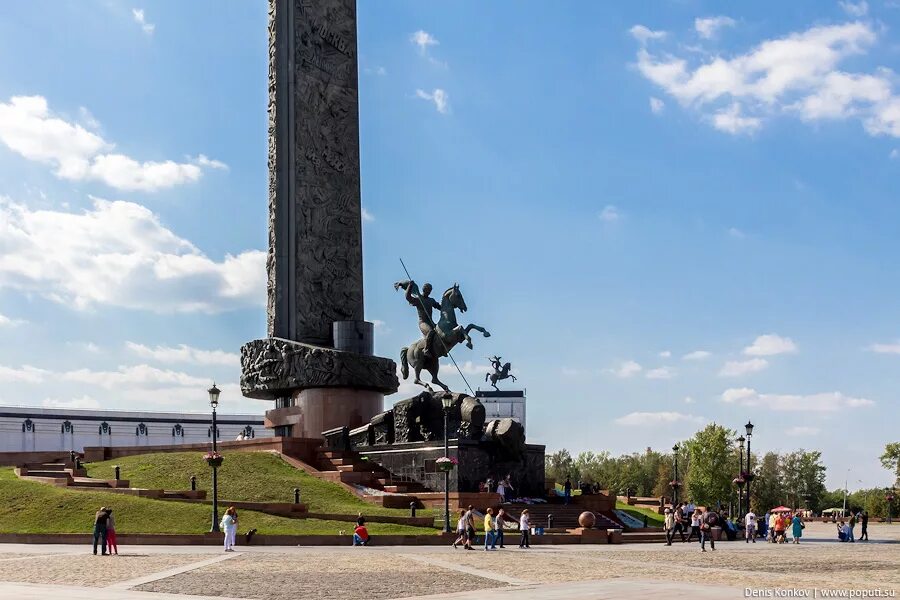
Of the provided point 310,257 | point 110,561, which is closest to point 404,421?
point 310,257

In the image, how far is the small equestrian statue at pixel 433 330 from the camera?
45.8 meters

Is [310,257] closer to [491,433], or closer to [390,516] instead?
[491,433]

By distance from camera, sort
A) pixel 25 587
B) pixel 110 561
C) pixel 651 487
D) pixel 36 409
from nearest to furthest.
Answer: pixel 25 587, pixel 110 561, pixel 36 409, pixel 651 487

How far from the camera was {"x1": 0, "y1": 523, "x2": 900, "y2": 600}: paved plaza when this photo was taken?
15.9 metres

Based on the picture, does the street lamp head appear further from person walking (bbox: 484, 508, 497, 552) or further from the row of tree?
the row of tree

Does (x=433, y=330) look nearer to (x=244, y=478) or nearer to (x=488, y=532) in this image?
(x=244, y=478)

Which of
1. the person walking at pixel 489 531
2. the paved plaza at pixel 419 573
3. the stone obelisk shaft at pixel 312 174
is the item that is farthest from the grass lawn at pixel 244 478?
the stone obelisk shaft at pixel 312 174

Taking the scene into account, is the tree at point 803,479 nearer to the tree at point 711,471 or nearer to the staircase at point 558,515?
the tree at point 711,471

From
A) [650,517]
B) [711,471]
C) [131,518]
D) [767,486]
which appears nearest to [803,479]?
[767,486]

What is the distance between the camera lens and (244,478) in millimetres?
39188

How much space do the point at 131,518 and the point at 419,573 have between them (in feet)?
44.8

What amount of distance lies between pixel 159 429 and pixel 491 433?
63.0m

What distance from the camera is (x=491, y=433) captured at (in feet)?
130

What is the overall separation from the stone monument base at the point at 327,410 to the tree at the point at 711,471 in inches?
1539
